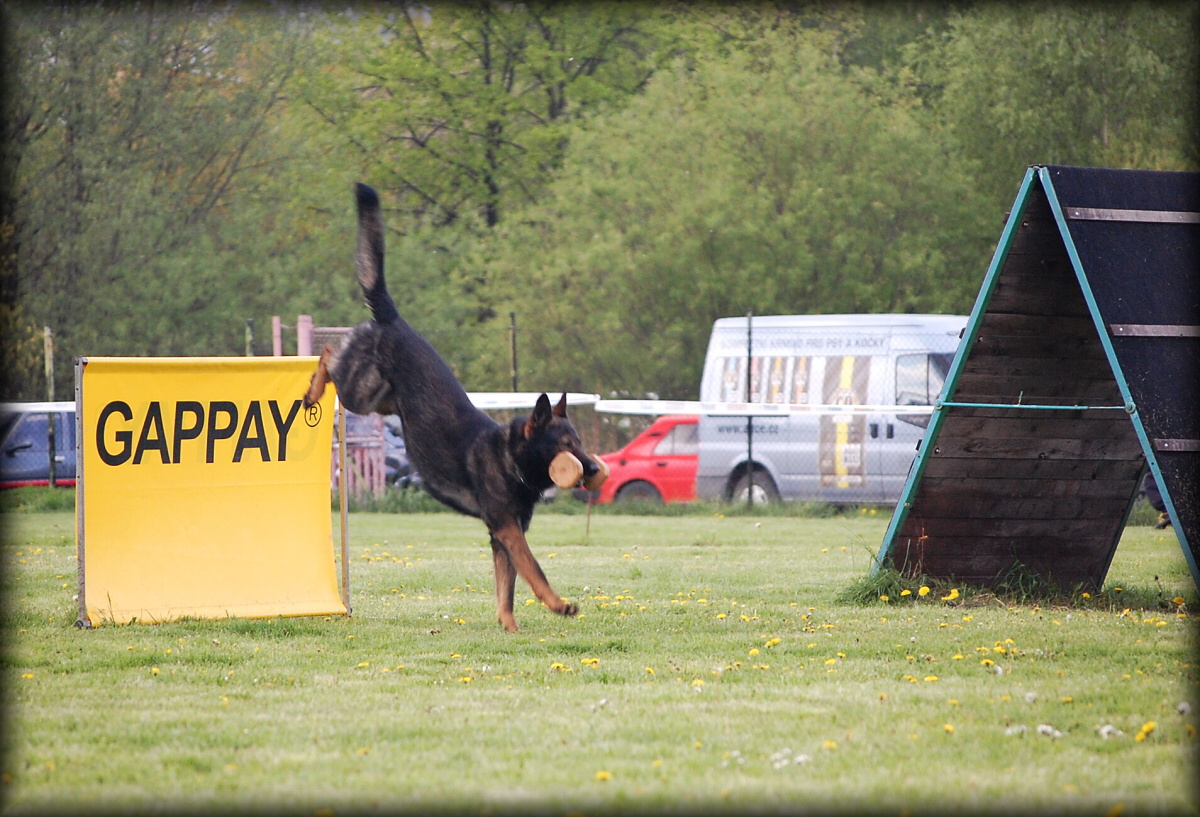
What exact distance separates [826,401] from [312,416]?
35.7 feet

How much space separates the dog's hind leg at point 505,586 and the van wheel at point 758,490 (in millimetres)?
10310

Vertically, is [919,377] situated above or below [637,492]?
above

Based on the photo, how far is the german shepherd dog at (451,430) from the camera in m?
6.81

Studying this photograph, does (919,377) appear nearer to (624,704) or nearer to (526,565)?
(526,565)

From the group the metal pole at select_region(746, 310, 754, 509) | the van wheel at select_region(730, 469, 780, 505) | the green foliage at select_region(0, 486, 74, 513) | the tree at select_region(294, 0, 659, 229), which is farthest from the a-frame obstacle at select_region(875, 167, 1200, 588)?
the tree at select_region(294, 0, 659, 229)

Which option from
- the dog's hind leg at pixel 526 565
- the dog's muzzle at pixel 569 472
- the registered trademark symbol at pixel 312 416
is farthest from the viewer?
the registered trademark symbol at pixel 312 416

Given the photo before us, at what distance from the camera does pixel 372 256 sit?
690 cm

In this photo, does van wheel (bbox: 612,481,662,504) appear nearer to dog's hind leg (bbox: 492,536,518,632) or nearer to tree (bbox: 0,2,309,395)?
dog's hind leg (bbox: 492,536,518,632)

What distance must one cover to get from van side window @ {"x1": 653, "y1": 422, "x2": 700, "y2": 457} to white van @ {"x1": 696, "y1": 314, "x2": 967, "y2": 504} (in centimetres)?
14

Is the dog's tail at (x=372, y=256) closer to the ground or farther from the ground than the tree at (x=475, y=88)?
closer to the ground

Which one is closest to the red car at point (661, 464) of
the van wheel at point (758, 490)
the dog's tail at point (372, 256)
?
the van wheel at point (758, 490)

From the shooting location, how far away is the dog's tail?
690 centimetres

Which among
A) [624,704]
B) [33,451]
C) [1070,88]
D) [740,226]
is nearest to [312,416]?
[624,704]

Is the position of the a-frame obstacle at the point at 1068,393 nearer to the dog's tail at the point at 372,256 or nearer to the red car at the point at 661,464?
the dog's tail at the point at 372,256
